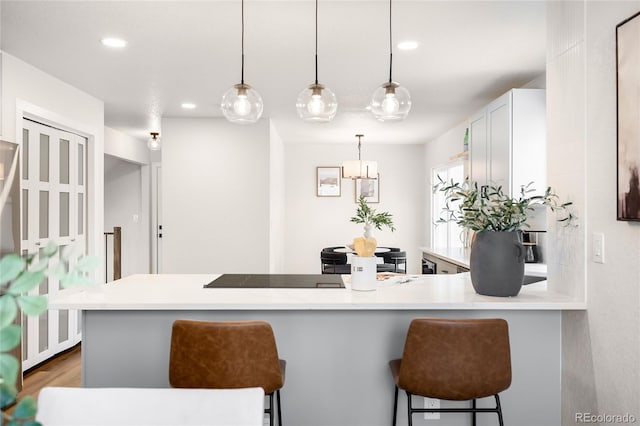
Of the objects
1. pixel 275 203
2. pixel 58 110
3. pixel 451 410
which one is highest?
pixel 58 110

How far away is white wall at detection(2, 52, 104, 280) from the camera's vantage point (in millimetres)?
3514

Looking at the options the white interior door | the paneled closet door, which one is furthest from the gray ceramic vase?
the white interior door

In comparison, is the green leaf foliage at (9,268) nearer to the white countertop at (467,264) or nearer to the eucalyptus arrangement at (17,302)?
the eucalyptus arrangement at (17,302)

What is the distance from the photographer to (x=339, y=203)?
26.1ft

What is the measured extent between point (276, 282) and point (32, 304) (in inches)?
86.3

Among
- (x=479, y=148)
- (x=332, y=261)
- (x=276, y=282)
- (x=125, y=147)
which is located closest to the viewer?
(x=276, y=282)

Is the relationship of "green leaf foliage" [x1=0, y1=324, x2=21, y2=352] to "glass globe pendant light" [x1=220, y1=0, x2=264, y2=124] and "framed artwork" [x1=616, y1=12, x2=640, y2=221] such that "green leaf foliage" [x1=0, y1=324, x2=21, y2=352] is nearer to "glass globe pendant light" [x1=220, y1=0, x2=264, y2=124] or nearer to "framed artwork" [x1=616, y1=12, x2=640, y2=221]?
"glass globe pendant light" [x1=220, y1=0, x2=264, y2=124]

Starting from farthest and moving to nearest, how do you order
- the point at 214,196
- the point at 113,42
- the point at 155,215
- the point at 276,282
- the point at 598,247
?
the point at 155,215 < the point at 214,196 < the point at 113,42 < the point at 276,282 < the point at 598,247

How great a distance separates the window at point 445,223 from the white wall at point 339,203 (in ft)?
1.52

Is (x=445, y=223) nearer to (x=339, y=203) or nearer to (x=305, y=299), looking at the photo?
(x=339, y=203)

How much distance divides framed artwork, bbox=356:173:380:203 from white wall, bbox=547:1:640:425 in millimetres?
5430

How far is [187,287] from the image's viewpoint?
263 cm

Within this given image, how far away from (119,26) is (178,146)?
2.77 metres

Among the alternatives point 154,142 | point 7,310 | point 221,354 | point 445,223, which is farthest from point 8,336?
point 445,223
